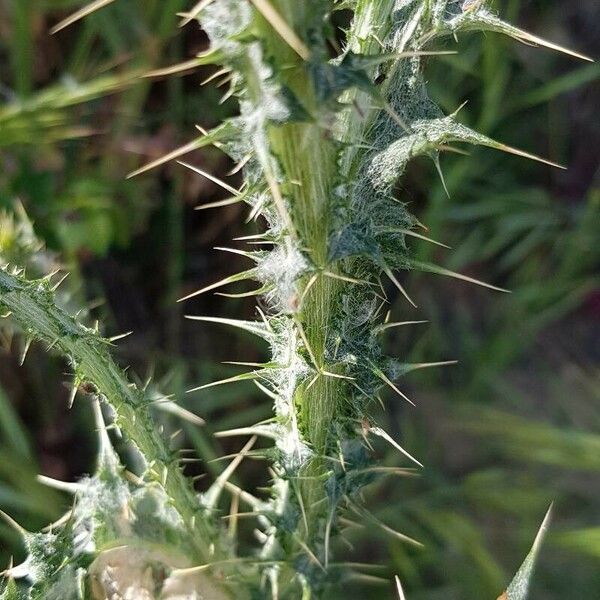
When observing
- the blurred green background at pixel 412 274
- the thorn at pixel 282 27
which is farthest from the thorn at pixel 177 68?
the blurred green background at pixel 412 274

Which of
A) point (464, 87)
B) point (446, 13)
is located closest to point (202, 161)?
point (464, 87)

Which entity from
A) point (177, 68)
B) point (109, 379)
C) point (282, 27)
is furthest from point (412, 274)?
point (282, 27)

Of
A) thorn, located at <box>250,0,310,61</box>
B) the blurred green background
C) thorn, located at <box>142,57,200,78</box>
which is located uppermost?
thorn, located at <box>250,0,310,61</box>

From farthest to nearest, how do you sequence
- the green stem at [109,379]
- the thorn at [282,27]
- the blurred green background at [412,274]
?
the blurred green background at [412,274]
the green stem at [109,379]
the thorn at [282,27]

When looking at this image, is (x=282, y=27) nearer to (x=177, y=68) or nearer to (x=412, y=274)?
(x=177, y=68)

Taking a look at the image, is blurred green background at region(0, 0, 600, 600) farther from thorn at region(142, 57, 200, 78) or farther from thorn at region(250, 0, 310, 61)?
thorn at region(250, 0, 310, 61)

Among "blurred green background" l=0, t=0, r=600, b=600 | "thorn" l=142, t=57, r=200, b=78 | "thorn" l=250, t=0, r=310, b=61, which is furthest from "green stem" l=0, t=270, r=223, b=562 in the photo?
"blurred green background" l=0, t=0, r=600, b=600

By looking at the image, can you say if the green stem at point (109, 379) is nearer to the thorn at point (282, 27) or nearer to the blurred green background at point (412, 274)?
the thorn at point (282, 27)

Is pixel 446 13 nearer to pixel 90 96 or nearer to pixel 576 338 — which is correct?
pixel 90 96

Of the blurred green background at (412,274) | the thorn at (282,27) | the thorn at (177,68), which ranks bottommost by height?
the blurred green background at (412,274)
